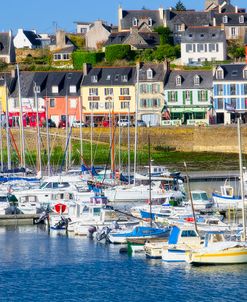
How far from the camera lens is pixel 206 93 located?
79.4 metres

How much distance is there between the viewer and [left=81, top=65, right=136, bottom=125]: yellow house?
3206 inches

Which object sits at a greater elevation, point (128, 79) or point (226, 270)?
point (128, 79)

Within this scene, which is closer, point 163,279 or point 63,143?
point 163,279

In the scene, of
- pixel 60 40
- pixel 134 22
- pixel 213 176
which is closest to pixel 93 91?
pixel 134 22

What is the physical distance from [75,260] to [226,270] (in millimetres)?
5482

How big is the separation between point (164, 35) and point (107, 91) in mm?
12461

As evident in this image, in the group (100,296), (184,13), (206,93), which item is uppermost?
(184,13)

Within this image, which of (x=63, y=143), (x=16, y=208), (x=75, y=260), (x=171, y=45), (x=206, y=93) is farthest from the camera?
(x=171, y=45)

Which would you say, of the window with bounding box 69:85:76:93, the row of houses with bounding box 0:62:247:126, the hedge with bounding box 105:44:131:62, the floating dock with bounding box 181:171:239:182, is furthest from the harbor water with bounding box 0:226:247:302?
the hedge with bounding box 105:44:131:62

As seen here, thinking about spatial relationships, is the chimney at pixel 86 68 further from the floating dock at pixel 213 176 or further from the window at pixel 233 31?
the floating dock at pixel 213 176

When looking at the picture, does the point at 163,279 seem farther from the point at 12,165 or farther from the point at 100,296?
the point at 12,165

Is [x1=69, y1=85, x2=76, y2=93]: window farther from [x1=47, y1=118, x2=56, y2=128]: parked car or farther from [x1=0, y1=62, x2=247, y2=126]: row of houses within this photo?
[x1=47, y1=118, x2=56, y2=128]: parked car

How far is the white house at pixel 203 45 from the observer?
8869 centimetres

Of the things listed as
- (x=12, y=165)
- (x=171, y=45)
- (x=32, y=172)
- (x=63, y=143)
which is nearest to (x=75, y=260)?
(x=32, y=172)
